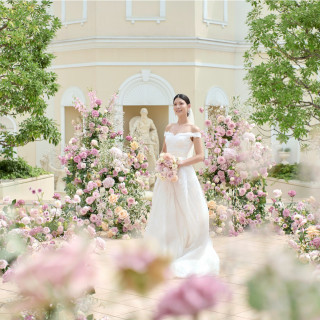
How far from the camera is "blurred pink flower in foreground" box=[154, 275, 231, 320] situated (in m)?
0.45

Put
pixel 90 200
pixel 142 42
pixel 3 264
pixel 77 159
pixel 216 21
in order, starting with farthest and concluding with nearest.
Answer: pixel 216 21 < pixel 142 42 < pixel 77 159 < pixel 90 200 < pixel 3 264

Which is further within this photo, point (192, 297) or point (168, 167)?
point (168, 167)

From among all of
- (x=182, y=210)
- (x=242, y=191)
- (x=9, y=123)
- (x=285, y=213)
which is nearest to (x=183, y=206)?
(x=182, y=210)

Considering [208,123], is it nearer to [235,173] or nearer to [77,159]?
[235,173]

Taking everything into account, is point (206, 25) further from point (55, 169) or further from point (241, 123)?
point (241, 123)

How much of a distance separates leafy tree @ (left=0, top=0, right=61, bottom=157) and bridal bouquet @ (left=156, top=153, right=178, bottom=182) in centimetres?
705

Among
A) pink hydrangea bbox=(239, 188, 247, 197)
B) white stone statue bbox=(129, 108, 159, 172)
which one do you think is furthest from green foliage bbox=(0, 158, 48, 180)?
pink hydrangea bbox=(239, 188, 247, 197)

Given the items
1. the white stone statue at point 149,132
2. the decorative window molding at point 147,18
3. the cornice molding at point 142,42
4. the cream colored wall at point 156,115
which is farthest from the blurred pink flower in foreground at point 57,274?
the decorative window molding at point 147,18

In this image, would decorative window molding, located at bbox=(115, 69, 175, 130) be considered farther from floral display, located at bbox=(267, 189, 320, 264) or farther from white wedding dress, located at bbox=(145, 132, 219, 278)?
white wedding dress, located at bbox=(145, 132, 219, 278)

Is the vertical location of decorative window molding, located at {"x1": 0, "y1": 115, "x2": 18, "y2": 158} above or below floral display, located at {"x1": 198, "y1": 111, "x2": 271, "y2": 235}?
above

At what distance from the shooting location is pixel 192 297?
451mm

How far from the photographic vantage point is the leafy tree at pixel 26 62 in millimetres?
13133

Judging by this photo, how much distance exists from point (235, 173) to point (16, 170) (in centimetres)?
813

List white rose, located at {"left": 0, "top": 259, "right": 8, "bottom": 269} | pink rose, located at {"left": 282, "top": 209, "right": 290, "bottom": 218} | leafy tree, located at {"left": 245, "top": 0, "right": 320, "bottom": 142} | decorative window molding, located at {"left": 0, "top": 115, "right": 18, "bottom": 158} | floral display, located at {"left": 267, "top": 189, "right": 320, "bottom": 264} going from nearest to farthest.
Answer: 1. floral display, located at {"left": 267, "top": 189, "right": 320, "bottom": 264}
2. white rose, located at {"left": 0, "top": 259, "right": 8, "bottom": 269}
3. pink rose, located at {"left": 282, "top": 209, "right": 290, "bottom": 218}
4. leafy tree, located at {"left": 245, "top": 0, "right": 320, "bottom": 142}
5. decorative window molding, located at {"left": 0, "top": 115, "right": 18, "bottom": 158}
